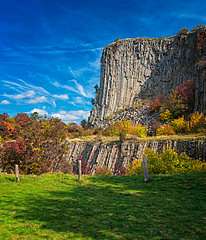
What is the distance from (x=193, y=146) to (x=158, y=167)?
8.76m

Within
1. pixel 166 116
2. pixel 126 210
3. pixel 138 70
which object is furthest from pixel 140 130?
pixel 126 210

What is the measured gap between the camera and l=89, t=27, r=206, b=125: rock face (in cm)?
7231

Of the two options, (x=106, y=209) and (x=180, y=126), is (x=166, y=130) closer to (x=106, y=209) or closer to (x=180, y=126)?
(x=180, y=126)

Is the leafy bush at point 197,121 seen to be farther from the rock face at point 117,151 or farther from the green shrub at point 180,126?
the rock face at point 117,151

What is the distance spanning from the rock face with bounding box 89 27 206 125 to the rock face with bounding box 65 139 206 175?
32.3m

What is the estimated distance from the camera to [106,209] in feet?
42.3

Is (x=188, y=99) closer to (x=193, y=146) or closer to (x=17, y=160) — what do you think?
(x=193, y=146)

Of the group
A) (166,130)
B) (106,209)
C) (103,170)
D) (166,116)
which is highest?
(166,116)

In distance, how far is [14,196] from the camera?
15.8 m

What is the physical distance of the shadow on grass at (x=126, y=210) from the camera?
32.9ft

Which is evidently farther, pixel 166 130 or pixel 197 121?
pixel 166 130

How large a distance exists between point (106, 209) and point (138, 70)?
69326mm

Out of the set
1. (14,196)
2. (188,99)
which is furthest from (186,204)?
(188,99)

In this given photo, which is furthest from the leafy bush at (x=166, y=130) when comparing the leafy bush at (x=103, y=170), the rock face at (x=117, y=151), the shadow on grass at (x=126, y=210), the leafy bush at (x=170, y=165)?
the shadow on grass at (x=126, y=210)
